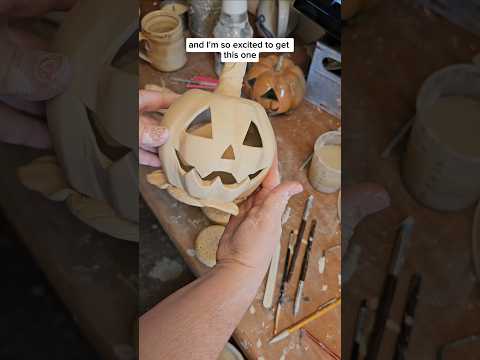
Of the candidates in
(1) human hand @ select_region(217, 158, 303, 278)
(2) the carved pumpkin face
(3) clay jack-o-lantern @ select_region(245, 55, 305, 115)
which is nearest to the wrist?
(1) human hand @ select_region(217, 158, 303, 278)

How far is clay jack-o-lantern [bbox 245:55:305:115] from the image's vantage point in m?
0.51

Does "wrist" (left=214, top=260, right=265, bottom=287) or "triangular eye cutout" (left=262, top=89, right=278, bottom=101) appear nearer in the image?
"wrist" (left=214, top=260, right=265, bottom=287)

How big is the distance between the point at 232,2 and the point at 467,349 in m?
0.50

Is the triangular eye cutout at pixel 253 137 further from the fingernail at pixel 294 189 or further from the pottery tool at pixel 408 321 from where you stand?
the pottery tool at pixel 408 321

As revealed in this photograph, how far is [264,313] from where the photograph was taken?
538mm

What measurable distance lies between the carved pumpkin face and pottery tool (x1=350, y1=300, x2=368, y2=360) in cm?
18

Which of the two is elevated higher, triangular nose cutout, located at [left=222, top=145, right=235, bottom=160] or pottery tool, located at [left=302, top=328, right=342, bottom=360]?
triangular nose cutout, located at [left=222, top=145, right=235, bottom=160]

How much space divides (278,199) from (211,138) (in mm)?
98

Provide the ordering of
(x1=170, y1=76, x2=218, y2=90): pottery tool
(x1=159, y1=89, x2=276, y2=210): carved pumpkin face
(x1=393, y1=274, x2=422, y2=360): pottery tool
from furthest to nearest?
(x1=170, y1=76, x2=218, y2=90): pottery tool
(x1=159, y1=89, x2=276, y2=210): carved pumpkin face
(x1=393, y1=274, x2=422, y2=360): pottery tool

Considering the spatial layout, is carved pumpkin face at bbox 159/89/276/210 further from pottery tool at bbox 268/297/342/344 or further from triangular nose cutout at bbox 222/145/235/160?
pottery tool at bbox 268/297/342/344

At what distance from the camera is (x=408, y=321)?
1.18 ft

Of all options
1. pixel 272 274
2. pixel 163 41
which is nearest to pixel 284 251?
pixel 272 274

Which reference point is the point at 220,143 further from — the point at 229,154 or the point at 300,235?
the point at 300,235

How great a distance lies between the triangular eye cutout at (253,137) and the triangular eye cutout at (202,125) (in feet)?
0.13
